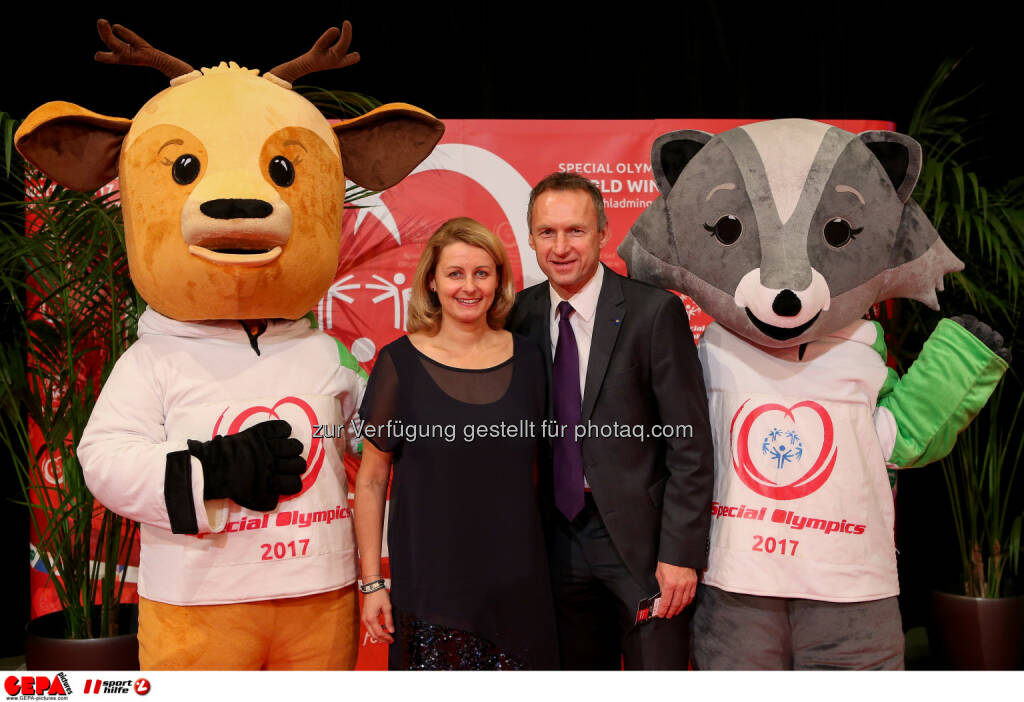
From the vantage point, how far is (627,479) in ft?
6.88

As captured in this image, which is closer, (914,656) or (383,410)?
(383,410)

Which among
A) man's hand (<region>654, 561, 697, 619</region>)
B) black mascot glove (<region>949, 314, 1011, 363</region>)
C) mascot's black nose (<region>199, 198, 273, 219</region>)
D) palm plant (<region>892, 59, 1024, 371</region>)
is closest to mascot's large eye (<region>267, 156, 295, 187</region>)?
mascot's black nose (<region>199, 198, 273, 219</region>)

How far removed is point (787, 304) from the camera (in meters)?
2.01

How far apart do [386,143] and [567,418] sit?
940 millimetres

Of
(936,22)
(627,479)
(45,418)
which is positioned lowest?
(627,479)

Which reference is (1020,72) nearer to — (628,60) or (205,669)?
(628,60)

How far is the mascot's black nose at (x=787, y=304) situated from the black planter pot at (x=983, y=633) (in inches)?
69.9

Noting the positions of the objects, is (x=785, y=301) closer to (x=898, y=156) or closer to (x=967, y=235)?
(x=898, y=156)

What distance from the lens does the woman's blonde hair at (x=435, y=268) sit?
6.89 feet

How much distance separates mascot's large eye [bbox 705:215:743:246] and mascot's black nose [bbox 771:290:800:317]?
0.21m

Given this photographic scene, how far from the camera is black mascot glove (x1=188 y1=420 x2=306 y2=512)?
193cm

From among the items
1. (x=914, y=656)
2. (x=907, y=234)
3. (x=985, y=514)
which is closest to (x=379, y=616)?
(x=907, y=234)
